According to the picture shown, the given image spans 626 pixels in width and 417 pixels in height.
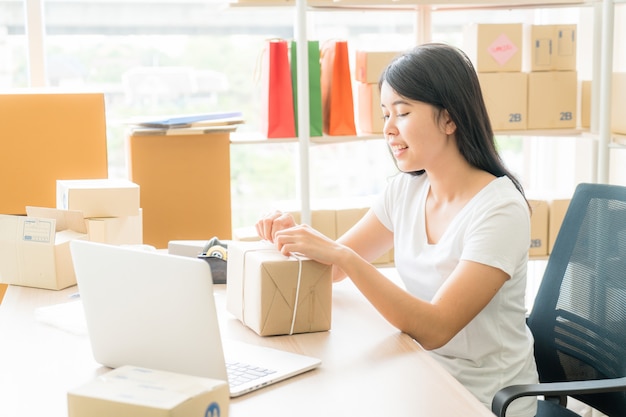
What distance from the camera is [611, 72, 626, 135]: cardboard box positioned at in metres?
2.93

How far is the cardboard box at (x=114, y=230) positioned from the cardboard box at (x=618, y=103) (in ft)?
5.74

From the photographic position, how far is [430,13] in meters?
3.24

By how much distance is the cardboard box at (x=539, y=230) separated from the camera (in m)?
3.15

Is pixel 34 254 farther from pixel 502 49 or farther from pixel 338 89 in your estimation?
pixel 502 49

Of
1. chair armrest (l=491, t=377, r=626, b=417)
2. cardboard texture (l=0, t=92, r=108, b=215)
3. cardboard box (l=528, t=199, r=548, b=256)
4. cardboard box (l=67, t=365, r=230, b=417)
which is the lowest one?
chair armrest (l=491, t=377, r=626, b=417)

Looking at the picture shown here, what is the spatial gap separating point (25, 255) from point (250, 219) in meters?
1.75

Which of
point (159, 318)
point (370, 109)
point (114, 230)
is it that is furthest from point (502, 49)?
point (159, 318)

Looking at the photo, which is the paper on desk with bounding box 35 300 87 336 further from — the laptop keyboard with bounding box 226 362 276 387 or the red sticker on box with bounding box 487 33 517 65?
the red sticker on box with bounding box 487 33 517 65

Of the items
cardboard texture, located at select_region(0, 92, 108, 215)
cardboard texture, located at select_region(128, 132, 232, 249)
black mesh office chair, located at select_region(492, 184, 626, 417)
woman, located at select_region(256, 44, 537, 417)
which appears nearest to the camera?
woman, located at select_region(256, 44, 537, 417)

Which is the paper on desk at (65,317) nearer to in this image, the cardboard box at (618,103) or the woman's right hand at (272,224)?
the woman's right hand at (272,224)

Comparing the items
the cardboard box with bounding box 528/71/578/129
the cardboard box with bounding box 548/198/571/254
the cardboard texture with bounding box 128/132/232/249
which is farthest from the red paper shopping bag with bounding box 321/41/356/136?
the cardboard box with bounding box 548/198/571/254

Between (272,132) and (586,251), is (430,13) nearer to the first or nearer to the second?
(272,132)

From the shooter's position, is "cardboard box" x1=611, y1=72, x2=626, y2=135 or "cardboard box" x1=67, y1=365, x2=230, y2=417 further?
"cardboard box" x1=611, y1=72, x2=626, y2=135

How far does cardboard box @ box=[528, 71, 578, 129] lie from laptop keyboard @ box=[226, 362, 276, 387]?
2.08m
